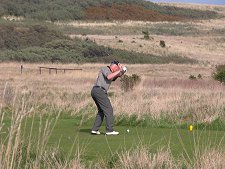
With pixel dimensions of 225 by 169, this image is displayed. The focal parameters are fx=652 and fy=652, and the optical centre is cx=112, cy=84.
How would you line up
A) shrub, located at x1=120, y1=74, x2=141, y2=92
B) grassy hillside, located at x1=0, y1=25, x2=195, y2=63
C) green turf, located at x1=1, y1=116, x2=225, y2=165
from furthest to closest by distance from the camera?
grassy hillside, located at x1=0, y1=25, x2=195, y2=63
shrub, located at x1=120, y1=74, x2=141, y2=92
green turf, located at x1=1, y1=116, x2=225, y2=165

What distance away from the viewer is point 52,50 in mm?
67375

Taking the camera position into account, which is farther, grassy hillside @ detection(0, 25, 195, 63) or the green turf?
grassy hillside @ detection(0, 25, 195, 63)

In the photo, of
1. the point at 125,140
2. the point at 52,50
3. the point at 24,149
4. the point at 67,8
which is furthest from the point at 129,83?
the point at 67,8

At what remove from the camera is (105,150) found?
13.7 meters

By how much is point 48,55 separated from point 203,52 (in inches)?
1102

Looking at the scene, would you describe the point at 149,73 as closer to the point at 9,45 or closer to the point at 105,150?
the point at 9,45

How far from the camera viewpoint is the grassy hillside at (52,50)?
64119 mm

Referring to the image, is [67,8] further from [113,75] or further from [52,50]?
[113,75]

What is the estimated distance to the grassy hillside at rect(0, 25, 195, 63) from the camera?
64119 mm

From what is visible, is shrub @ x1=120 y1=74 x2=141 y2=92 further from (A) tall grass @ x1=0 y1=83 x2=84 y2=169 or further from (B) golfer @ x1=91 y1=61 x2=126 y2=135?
(A) tall grass @ x1=0 y1=83 x2=84 y2=169

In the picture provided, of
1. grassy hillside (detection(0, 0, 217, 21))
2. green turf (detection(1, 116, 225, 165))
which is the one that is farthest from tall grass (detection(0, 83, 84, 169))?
grassy hillside (detection(0, 0, 217, 21))

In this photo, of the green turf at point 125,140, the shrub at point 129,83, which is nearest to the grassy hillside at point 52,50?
the shrub at point 129,83

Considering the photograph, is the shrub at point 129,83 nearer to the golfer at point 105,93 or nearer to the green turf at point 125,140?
the green turf at point 125,140

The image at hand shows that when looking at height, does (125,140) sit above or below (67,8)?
below
